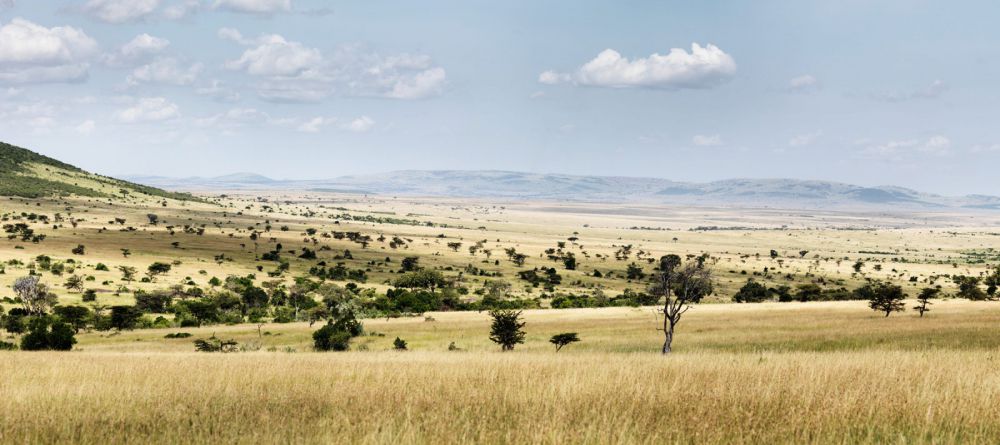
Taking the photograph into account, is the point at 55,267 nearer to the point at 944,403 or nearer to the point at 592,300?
the point at 592,300

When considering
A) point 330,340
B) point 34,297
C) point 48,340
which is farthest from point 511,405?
point 34,297

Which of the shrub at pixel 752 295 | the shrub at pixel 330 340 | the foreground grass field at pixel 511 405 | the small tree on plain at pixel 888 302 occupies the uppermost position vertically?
the foreground grass field at pixel 511 405

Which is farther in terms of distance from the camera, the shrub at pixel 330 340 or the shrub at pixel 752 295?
the shrub at pixel 752 295

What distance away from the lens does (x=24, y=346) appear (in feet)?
155

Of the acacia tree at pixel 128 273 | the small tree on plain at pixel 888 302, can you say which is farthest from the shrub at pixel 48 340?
the acacia tree at pixel 128 273

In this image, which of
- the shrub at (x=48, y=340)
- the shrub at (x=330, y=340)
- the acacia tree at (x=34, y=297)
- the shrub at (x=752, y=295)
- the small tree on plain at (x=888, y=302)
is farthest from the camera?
the shrub at (x=752, y=295)

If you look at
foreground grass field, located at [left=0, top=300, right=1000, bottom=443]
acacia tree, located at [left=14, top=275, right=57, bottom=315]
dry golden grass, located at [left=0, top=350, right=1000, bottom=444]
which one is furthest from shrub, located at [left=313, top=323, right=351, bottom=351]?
dry golden grass, located at [left=0, top=350, right=1000, bottom=444]

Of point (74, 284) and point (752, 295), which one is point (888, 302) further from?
point (74, 284)

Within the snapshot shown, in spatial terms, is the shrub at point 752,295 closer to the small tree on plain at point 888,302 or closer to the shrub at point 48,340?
the small tree on plain at point 888,302

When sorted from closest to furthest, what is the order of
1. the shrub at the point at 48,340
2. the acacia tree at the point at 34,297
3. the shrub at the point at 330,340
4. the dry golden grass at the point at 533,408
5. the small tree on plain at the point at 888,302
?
the dry golden grass at the point at 533,408, the shrub at the point at 48,340, the shrub at the point at 330,340, the small tree on plain at the point at 888,302, the acacia tree at the point at 34,297

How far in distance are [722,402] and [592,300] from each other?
93.8m

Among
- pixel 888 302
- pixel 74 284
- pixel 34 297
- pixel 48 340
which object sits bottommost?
pixel 74 284

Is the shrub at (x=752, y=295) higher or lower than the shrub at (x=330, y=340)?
lower

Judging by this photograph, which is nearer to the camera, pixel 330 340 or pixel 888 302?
pixel 330 340
